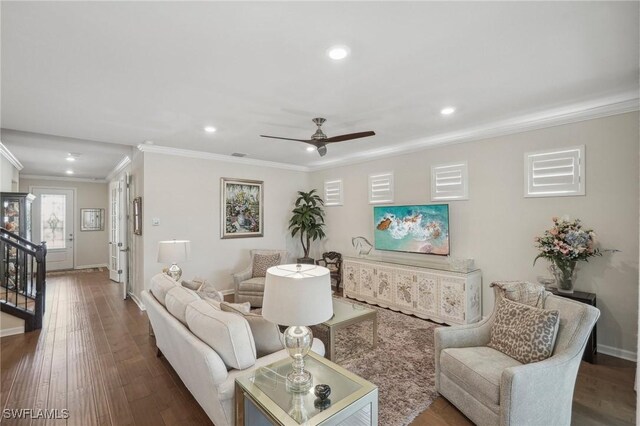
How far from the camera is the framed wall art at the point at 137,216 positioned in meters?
4.76

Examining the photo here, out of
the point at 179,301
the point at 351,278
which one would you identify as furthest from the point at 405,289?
the point at 179,301

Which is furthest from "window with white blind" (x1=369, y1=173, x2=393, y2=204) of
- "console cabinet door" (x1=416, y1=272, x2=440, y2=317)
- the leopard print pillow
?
the leopard print pillow

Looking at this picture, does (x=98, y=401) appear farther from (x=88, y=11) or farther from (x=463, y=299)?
(x=463, y=299)

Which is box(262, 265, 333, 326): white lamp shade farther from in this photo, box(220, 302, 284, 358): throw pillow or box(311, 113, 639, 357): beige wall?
box(311, 113, 639, 357): beige wall

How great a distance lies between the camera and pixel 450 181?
4.35 meters

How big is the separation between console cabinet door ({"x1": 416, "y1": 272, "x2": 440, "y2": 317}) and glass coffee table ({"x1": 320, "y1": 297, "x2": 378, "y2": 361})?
1.17 metres

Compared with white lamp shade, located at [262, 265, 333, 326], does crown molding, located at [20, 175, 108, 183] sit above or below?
above

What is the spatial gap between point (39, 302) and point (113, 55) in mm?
3602

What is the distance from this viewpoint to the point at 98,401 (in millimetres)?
2396

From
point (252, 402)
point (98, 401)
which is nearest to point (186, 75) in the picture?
point (252, 402)

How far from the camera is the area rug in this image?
231 cm

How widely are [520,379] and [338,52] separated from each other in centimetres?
240
